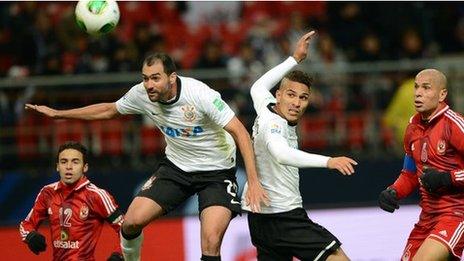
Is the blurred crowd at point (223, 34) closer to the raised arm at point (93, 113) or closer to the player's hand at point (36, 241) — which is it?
the raised arm at point (93, 113)

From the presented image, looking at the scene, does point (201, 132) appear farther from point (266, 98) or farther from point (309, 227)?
point (309, 227)

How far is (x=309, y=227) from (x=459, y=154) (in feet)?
3.91

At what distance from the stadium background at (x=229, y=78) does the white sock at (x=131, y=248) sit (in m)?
2.88

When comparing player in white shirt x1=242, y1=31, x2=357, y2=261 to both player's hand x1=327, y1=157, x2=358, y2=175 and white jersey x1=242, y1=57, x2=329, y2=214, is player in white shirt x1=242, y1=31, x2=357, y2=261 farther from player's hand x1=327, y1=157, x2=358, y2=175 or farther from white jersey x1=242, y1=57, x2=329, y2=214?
player's hand x1=327, y1=157, x2=358, y2=175

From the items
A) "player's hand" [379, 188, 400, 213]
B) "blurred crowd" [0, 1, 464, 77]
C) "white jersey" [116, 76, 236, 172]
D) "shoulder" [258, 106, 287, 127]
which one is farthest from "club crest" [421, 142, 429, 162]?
"blurred crowd" [0, 1, 464, 77]

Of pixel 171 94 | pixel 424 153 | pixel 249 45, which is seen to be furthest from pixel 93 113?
pixel 249 45

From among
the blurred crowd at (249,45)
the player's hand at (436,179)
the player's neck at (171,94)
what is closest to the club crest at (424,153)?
the player's hand at (436,179)

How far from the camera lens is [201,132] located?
28.1 feet

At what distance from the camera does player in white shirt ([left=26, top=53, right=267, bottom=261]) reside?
27.3ft

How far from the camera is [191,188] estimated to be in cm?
870

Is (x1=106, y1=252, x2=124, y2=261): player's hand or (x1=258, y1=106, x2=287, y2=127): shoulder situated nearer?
(x1=258, y1=106, x2=287, y2=127): shoulder

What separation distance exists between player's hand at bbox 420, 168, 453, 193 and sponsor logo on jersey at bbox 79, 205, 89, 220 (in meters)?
2.54

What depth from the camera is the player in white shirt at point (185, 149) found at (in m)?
8.31

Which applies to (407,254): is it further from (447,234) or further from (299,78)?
(299,78)
